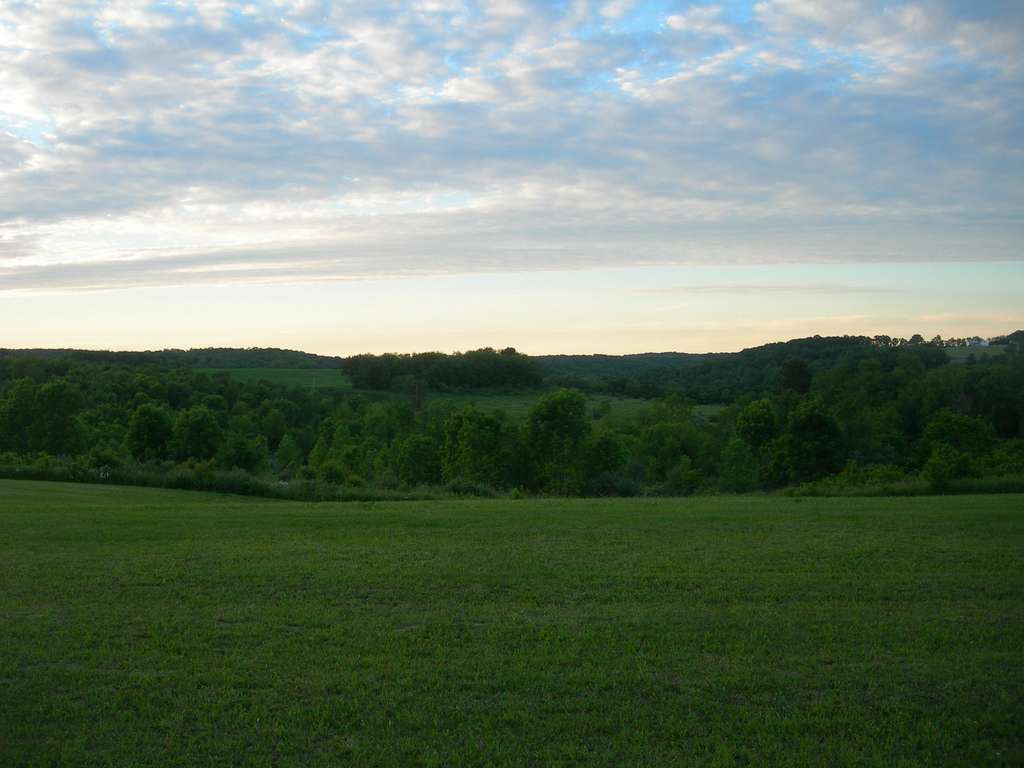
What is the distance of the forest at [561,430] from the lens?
3441cm

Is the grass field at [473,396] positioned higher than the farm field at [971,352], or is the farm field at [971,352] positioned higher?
the farm field at [971,352]

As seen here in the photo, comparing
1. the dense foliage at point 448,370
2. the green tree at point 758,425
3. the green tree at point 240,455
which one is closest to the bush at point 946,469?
the green tree at point 758,425

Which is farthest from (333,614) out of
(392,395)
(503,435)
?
(392,395)

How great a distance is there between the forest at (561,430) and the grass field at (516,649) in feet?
44.4

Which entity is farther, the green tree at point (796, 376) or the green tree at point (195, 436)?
the green tree at point (796, 376)

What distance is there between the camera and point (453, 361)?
10600cm

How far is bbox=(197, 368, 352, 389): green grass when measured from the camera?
104 m

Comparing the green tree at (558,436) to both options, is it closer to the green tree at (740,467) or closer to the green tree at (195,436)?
the green tree at (740,467)

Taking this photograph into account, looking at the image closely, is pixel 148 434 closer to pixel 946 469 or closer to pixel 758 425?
pixel 758 425

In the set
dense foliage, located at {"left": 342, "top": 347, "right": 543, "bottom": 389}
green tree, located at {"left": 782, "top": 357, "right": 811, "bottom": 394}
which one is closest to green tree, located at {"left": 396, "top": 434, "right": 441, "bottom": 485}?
green tree, located at {"left": 782, "top": 357, "right": 811, "bottom": 394}

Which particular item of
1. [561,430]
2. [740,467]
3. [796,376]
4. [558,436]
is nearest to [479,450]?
[558,436]

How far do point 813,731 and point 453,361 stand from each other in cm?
10002

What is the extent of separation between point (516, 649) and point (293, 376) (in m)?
112

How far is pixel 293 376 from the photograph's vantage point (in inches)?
4574
